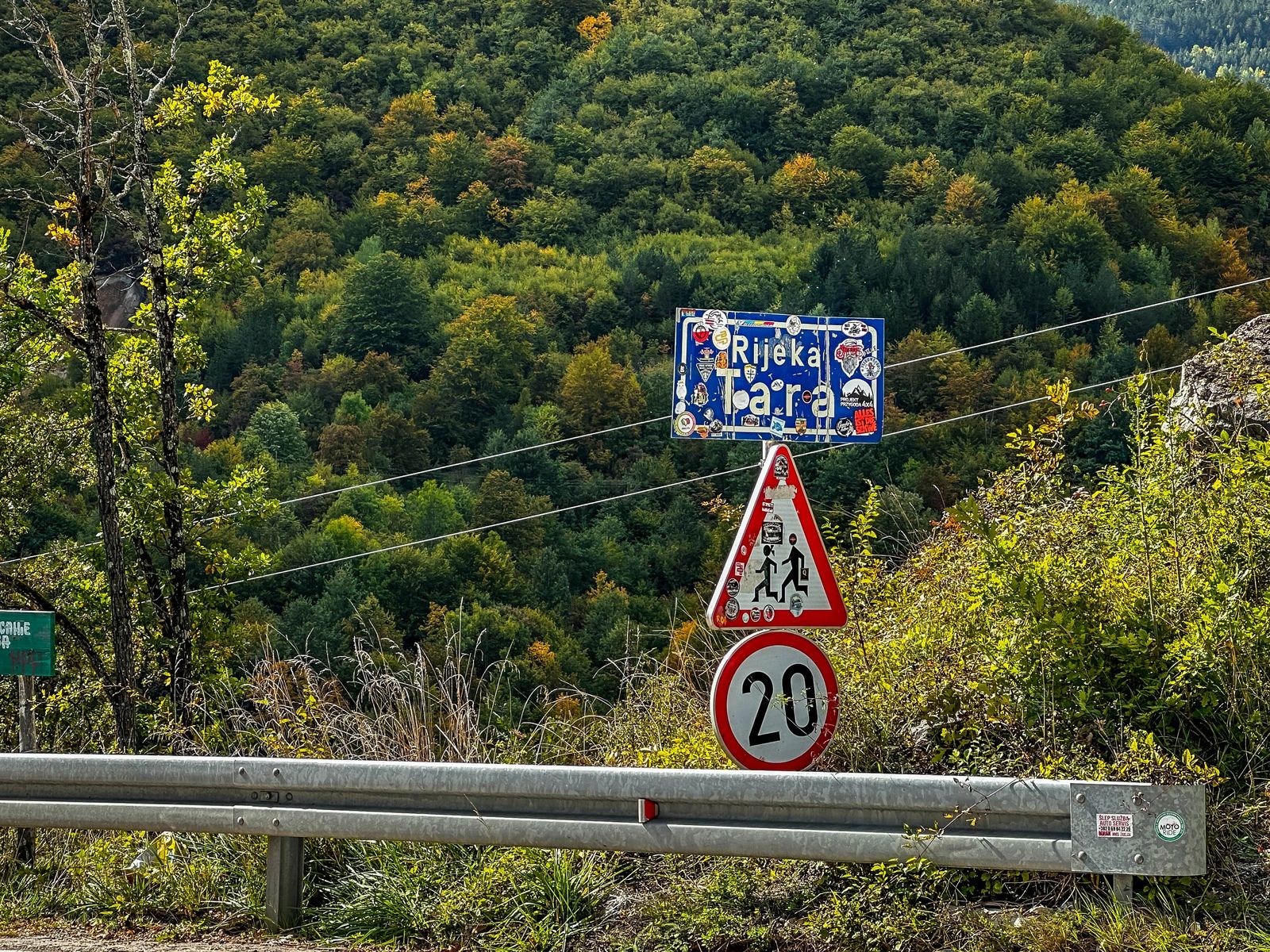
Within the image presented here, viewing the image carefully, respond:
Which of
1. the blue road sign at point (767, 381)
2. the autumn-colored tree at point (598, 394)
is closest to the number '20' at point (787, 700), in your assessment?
the blue road sign at point (767, 381)

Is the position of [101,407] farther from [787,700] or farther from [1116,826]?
[1116,826]

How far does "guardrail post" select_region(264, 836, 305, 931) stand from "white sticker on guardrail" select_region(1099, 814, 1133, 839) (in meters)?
2.40

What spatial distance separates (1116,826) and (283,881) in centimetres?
251

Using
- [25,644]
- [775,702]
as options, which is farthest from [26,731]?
[775,702]

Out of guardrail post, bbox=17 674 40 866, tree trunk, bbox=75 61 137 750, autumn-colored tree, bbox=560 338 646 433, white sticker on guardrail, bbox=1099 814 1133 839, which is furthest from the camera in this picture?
autumn-colored tree, bbox=560 338 646 433

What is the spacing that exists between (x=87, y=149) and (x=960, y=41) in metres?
84.7

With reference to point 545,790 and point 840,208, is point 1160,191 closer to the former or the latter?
point 840,208

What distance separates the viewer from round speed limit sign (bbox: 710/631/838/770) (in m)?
4.16

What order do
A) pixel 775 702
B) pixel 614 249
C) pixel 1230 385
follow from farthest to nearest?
pixel 614 249, pixel 1230 385, pixel 775 702

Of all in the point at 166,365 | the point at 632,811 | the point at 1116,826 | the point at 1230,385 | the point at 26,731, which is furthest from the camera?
the point at 166,365

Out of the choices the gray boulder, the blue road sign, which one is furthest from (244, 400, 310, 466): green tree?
the blue road sign

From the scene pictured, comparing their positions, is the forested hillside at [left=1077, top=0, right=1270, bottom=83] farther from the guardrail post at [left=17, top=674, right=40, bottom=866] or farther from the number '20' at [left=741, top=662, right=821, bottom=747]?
the number '20' at [left=741, top=662, right=821, bottom=747]

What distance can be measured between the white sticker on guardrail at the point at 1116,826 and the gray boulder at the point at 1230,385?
176cm

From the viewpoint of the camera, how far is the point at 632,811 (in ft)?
13.2
